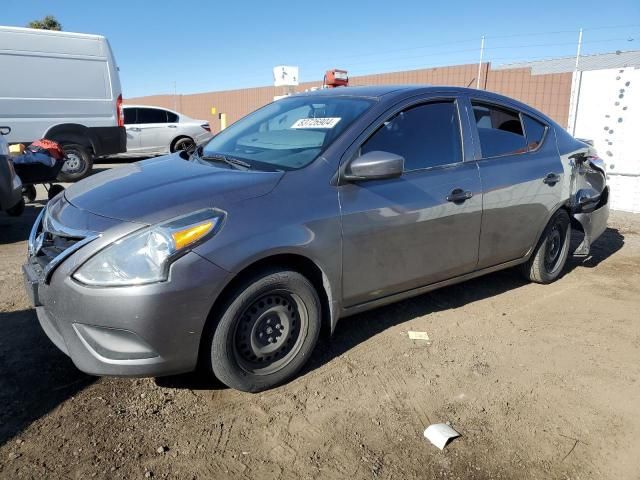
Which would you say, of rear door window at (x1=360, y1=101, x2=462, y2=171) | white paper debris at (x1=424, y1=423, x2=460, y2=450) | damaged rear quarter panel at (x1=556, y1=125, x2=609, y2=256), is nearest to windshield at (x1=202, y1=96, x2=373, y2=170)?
rear door window at (x1=360, y1=101, x2=462, y2=171)

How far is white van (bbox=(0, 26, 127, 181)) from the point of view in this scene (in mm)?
8891

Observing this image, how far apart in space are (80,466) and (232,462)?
0.66 metres

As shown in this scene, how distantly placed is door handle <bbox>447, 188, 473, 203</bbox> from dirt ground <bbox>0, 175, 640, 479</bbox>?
0.94 m

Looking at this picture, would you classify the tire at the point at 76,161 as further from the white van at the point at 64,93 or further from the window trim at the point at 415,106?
the window trim at the point at 415,106

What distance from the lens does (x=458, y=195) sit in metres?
3.47

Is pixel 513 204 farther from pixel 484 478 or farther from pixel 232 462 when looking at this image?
pixel 232 462

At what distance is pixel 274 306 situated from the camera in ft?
9.07

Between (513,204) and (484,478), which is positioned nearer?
(484,478)

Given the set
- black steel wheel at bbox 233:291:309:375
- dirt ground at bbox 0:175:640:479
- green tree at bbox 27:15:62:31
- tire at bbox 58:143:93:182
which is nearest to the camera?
dirt ground at bbox 0:175:640:479

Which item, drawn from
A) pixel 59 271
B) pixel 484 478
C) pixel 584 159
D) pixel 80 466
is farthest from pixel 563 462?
pixel 584 159

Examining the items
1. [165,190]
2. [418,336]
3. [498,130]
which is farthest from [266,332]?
[498,130]

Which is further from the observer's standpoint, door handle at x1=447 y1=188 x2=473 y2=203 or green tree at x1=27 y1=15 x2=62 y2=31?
green tree at x1=27 y1=15 x2=62 y2=31

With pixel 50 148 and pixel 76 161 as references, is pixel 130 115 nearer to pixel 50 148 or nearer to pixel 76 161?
pixel 76 161

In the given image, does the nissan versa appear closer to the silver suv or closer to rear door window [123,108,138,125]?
the silver suv
